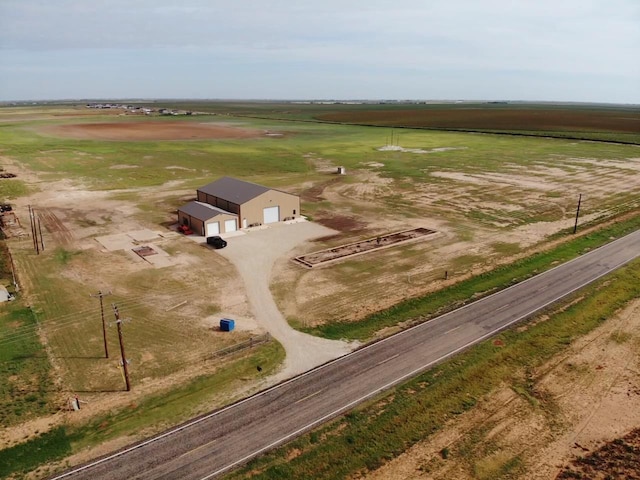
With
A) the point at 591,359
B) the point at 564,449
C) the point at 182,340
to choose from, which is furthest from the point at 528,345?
the point at 182,340

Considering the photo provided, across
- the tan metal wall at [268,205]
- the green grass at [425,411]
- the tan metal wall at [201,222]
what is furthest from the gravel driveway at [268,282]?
the green grass at [425,411]

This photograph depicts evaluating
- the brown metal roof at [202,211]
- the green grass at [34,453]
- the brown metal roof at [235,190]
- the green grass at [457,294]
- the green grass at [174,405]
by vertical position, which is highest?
the brown metal roof at [235,190]

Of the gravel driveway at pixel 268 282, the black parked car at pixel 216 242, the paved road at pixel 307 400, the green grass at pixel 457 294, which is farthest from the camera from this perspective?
the black parked car at pixel 216 242

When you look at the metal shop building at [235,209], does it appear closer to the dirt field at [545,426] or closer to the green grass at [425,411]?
the green grass at [425,411]

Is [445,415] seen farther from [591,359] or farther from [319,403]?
[591,359]

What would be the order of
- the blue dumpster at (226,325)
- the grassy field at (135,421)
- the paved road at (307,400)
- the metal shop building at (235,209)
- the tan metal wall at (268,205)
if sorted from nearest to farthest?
the paved road at (307,400) → the grassy field at (135,421) → the blue dumpster at (226,325) → the metal shop building at (235,209) → the tan metal wall at (268,205)

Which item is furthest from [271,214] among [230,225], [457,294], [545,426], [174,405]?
[545,426]
